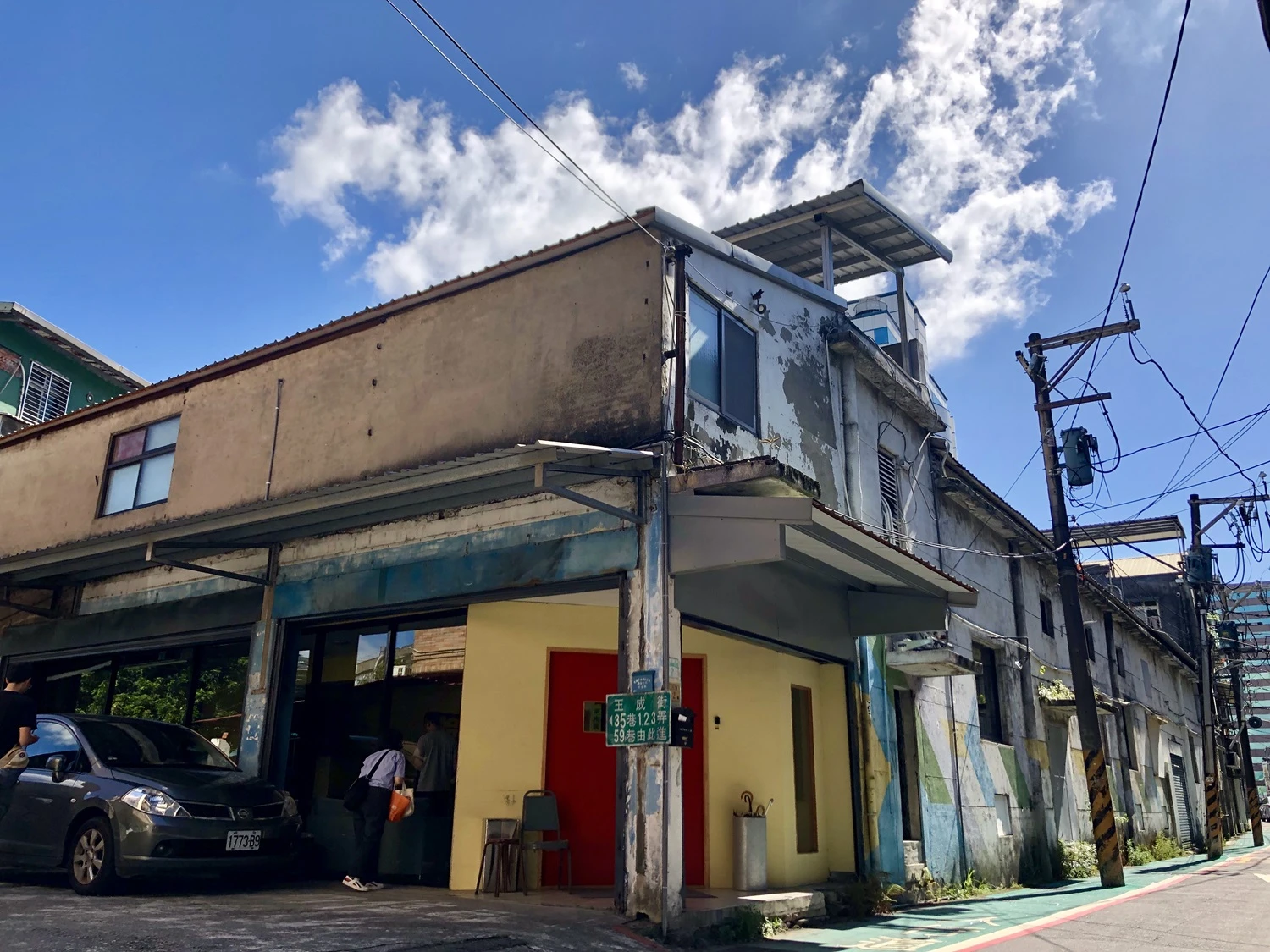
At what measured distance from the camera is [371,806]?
386 inches

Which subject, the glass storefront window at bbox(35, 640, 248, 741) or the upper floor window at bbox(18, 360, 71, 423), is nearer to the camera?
the glass storefront window at bbox(35, 640, 248, 741)

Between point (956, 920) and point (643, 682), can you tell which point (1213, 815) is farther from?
point (643, 682)

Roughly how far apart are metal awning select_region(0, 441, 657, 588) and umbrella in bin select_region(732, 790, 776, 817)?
4.38 metres

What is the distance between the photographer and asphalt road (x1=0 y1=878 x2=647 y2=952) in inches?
246

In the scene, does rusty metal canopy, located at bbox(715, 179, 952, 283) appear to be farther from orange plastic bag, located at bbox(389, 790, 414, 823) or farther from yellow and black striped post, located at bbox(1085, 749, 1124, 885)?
orange plastic bag, located at bbox(389, 790, 414, 823)

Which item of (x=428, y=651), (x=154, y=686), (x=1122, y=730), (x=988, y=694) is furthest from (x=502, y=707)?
(x=1122, y=730)

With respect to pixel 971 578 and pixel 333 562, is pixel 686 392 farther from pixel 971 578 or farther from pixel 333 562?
pixel 971 578

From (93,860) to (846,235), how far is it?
12485 mm

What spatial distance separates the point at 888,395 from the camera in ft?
47.9

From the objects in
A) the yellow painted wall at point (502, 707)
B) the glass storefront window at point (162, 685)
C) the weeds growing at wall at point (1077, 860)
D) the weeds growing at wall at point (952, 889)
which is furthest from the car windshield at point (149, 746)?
the weeds growing at wall at point (1077, 860)

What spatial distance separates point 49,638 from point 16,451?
3.59 metres

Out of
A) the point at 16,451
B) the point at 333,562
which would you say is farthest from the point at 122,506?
the point at 333,562

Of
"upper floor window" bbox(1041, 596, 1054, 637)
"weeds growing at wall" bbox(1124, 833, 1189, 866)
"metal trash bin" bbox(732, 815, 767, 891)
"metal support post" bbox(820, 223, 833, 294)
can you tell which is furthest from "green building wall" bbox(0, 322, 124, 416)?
"weeds growing at wall" bbox(1124, 833, 1189, 866)

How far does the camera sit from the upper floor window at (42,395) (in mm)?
21938
